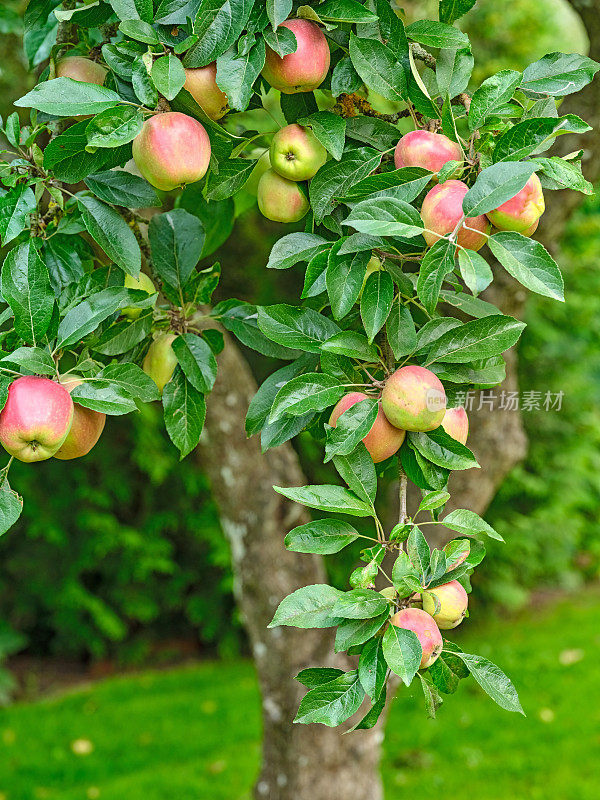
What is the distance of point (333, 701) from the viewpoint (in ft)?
2.06

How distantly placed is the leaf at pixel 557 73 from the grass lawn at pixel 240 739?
2.35 m

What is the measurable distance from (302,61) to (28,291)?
1.04 feet

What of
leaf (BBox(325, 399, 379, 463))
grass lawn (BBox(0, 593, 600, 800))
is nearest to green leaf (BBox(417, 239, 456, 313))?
leaf (BBox(325, 399, 379, 463))

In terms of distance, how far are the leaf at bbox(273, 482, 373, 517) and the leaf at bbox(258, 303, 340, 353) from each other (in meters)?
0.12

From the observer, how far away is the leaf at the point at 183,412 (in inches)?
32.0

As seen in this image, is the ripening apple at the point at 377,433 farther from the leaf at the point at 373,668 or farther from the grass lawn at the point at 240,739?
the grass lawn at the point at 240,739

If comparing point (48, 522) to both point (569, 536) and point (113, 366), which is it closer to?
point (569, 536)

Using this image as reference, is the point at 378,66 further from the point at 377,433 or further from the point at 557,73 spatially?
the point at 377,433

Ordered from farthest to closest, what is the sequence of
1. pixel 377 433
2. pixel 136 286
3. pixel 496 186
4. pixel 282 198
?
pixel 136 286 < pixel 282 198 < pixel 377 433 < pixel 496 186

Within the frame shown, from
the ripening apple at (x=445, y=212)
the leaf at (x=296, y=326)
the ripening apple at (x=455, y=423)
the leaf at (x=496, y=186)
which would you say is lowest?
the ripening apple at (x=455, y=423)

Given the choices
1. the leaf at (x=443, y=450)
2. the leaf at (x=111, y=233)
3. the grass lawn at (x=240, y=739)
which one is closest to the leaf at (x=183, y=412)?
the leaf at (x=111, y=233)

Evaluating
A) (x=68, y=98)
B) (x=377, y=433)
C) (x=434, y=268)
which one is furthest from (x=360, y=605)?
(x=68, y=98)

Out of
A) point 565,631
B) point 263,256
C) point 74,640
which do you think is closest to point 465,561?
point 263,256

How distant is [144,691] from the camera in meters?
3.44
